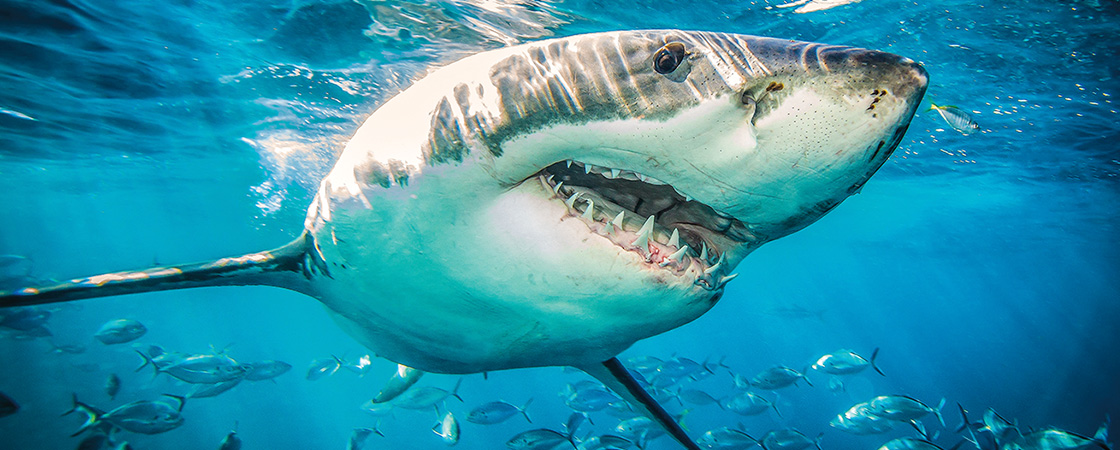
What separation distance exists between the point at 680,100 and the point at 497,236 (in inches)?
32.8

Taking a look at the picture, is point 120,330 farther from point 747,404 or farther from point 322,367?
point 747,404

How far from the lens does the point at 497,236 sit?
1.78 metres

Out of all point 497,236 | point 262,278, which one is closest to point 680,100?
point 497,236

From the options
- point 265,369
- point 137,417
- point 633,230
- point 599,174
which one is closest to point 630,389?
point 633,230

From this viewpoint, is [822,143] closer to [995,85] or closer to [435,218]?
[435,218]

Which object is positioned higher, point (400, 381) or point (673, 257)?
point (673, 257)

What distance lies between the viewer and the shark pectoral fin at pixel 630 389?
11.7ft

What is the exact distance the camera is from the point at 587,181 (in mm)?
1899

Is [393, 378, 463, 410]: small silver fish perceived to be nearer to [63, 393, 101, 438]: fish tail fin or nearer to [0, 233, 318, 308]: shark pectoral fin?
[63, 393, 101, 438]: fish tail fin

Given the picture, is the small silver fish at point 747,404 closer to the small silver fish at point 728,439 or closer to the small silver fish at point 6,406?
the small silver fish at point 728,439

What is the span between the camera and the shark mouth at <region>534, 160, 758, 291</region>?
1.71 meters

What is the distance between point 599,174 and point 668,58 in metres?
0.59

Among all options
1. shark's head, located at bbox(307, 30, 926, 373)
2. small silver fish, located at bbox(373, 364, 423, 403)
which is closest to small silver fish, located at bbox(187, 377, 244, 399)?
small silver fish, located at bbox(373, 364, 423, 403)

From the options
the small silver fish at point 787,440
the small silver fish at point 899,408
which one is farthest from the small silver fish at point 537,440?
the small silver fish at point 899,408
